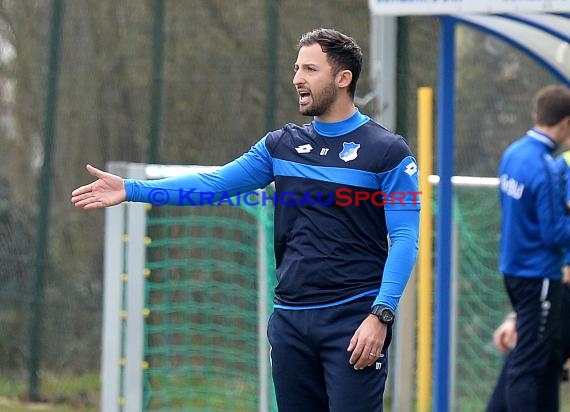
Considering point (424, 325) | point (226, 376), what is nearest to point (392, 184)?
point (424, 325)

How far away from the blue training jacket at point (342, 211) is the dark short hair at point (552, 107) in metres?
2.05

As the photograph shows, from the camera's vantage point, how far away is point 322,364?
172 inches

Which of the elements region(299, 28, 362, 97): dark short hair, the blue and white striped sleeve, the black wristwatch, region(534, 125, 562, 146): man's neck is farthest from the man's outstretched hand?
region(534, 125, 562, 146): man's neck

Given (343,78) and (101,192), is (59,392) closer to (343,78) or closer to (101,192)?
(101,192)

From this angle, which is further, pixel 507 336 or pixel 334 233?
pixel 507 336

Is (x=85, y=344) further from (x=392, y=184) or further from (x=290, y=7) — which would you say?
(x=392, y=184)

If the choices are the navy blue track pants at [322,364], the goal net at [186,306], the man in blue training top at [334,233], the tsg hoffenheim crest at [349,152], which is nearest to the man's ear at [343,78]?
the man in blue training top at [334,233]

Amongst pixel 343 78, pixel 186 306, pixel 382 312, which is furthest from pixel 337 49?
pixel 186 306

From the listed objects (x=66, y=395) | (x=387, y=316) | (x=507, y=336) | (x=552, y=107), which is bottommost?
(x=66, y=395)

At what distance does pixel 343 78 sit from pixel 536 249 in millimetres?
2100

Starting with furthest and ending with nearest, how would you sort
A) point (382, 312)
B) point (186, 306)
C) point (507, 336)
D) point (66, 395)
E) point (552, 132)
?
point (66, 395) < point (186, 306) < point (507, 336) < point (552, 132) < point (382, 312)

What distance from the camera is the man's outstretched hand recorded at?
427cm

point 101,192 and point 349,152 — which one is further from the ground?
point 349,152

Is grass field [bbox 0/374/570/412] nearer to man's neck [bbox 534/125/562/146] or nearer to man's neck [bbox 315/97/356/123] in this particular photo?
man's neck [bbox 534/125/562/146]
